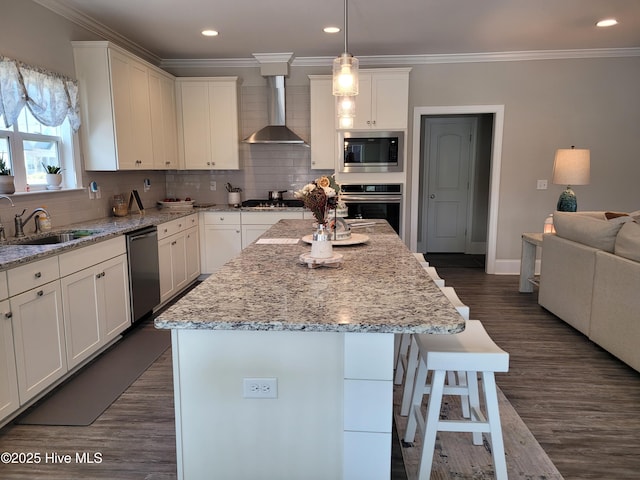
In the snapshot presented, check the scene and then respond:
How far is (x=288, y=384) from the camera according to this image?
1.61 m

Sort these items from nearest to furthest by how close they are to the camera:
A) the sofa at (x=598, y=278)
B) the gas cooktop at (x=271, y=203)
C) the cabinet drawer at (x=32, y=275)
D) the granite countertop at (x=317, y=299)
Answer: the granite countertop at (x=317, y=299) < the cabinet drawer at (x=32, y=275) < the sofa at (x=598, y=278) < the gas cooktop at (x=271, y=203)

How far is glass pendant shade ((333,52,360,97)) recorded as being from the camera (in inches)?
105

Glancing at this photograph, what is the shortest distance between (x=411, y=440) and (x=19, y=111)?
331 centimetres

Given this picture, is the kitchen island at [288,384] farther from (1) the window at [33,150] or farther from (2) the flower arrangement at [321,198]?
(1) the window at [33,150]

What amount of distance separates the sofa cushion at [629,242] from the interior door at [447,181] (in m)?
3.91

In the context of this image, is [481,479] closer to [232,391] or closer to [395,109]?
[232,391]

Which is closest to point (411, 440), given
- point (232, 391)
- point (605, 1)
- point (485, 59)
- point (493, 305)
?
point (232, 391)

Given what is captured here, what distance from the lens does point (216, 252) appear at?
17.3 ft

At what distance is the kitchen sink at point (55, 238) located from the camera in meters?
3.06

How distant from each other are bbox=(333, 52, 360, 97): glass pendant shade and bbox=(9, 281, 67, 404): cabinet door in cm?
210

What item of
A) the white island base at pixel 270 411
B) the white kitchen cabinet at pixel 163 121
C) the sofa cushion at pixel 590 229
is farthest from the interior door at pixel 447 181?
the white island base at pixel 270 411

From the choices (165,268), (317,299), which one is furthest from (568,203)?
(165,268)

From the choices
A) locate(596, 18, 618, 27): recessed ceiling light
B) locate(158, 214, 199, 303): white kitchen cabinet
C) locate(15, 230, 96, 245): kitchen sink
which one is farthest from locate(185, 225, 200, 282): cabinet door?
locate(596, 18, 618, 27): recessed ceiling light

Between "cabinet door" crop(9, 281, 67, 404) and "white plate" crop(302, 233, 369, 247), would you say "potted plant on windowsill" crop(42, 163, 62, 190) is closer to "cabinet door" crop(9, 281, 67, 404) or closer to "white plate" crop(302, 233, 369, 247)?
"cabinet door" crop(9, 281, 67, 404)
